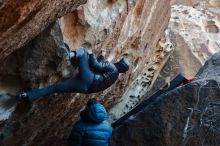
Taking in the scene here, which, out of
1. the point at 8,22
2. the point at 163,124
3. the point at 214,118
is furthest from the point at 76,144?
the point at 8,22

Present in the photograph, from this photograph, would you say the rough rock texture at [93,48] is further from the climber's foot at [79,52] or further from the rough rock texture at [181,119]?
the rough rock texture at [181,119]

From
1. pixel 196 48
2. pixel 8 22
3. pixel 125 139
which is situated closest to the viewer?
pixel 8 22

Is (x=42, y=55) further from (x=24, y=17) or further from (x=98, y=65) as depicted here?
(x=24, y=17)

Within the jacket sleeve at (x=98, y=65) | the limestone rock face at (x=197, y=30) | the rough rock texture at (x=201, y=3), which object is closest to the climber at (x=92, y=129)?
the jacket sleeve at (x=98, y=65)

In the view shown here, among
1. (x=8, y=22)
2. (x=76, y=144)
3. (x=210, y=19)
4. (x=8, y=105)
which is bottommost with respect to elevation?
(x=76, y=144)

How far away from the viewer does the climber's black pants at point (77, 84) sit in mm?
5332

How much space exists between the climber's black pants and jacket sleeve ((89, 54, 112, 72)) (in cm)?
8

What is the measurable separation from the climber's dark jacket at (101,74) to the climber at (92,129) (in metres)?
0.23

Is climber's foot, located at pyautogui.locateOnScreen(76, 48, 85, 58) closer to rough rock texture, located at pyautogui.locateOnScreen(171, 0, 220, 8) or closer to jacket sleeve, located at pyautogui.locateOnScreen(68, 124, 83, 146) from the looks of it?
jacket sleeve, located at pyautogui.locateOnScreen(68, 124, 83, 146)

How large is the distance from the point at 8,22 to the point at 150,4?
3.81 metres

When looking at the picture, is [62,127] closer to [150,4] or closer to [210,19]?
[150,4]

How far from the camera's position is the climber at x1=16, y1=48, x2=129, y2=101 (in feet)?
17.5

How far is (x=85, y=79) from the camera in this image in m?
5.43

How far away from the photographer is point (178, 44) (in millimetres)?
10180
